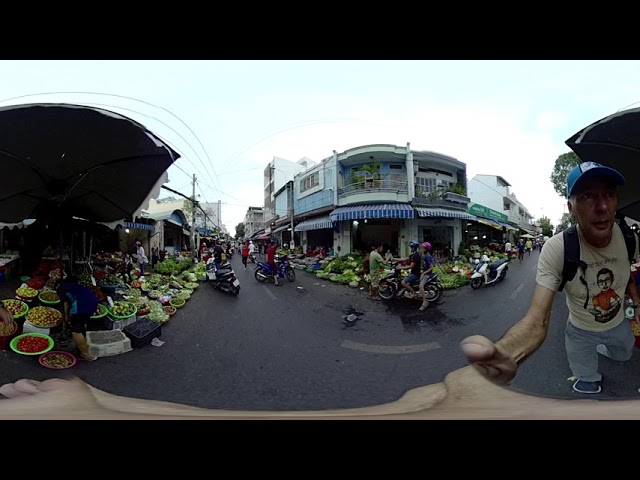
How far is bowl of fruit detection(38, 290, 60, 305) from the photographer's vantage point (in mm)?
1104

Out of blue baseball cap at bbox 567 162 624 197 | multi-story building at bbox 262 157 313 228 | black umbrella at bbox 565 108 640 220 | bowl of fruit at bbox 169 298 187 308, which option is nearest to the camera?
blue baseball cap at bbox 567 162 624 197

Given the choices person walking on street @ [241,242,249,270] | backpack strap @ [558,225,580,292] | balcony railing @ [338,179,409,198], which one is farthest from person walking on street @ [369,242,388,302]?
backpack strap @ [558,225,580,292]

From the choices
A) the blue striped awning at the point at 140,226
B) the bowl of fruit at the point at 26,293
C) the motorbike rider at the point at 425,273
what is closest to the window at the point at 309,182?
the motorbike rider at the point at 425,273

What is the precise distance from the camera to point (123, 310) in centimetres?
109

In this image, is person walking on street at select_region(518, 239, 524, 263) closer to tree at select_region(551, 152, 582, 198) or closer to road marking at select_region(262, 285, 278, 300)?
tree at select_region(551, 152, 582, 198)

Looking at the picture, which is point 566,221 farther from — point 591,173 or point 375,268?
point 375,268

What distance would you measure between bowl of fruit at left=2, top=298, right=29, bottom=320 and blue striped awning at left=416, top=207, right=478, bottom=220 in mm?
1789

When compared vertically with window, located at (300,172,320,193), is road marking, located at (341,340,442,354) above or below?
below

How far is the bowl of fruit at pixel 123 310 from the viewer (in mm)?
1079

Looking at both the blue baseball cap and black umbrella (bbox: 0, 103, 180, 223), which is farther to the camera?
black umbrella (bbox: 0, 103, 180, 223)

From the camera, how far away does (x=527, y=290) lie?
104cm

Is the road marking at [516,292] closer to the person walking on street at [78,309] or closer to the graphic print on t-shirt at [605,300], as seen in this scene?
the graphic print on t-shirt at [605,300]

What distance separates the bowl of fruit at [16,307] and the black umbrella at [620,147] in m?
2.52
